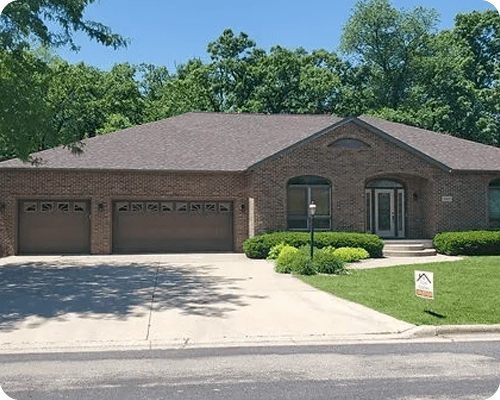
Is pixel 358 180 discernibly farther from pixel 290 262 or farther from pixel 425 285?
pixel 425 285

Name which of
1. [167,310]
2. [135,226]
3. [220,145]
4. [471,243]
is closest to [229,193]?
[220,145]

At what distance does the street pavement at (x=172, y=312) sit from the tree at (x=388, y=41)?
→ 109 feet

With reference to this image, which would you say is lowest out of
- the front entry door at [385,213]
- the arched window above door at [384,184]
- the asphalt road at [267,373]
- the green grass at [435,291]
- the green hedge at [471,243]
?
the asphalt road at [267,373]

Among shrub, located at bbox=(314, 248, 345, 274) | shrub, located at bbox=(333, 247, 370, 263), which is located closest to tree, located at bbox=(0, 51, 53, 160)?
shrub, located at bbox=(314, 248, 345, 274)

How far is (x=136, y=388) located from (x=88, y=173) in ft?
61.0

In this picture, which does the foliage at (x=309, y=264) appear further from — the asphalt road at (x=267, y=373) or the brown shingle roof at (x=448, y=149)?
the brown shingle roof at (x=448, y=149)

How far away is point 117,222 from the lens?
78.3 feet

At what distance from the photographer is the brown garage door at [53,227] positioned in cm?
2338

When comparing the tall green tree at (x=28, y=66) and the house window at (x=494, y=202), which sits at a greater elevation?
the tall green tree at (x=28, y=66)

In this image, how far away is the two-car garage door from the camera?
923 inches

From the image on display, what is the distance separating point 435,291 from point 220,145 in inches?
628

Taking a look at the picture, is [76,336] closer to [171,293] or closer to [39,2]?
[171,293]

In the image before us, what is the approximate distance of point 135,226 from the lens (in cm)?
2395

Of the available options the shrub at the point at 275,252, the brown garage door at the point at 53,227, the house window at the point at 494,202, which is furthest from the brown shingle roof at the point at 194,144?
the house window at the point at 494,202
